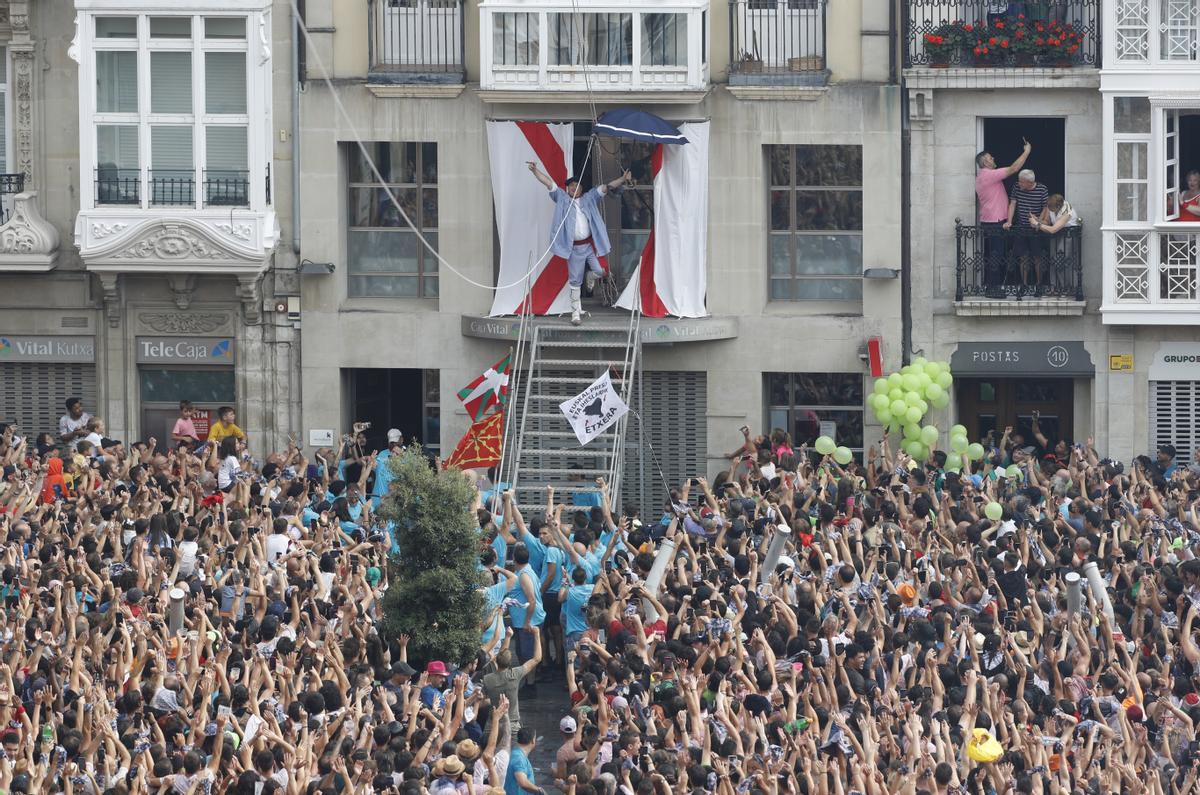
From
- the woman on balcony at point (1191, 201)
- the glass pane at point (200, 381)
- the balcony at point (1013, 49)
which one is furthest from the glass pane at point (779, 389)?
the glass pane at point (200, 381)

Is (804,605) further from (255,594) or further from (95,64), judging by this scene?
(95,64)

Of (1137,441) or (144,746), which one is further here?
(1137,441)

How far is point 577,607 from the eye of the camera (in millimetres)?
26938

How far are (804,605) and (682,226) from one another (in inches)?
441

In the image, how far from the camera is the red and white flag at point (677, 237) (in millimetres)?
35125

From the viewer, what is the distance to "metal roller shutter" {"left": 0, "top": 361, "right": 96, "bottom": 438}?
3647cm

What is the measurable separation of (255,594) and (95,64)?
12.1 metres

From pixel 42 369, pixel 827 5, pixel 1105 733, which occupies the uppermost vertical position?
pixel 827 5

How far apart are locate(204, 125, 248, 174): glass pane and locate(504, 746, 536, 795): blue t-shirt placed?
48.5 feet

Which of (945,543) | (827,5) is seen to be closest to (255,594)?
(945,543)

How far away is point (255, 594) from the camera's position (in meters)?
25.3

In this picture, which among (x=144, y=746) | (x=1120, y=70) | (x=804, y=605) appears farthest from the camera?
(x=1120, y=70)

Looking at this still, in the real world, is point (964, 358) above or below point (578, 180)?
below

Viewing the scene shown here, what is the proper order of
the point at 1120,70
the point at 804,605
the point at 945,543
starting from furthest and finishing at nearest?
the point at 1120,70, the point at 945,543, the point at 804,605
